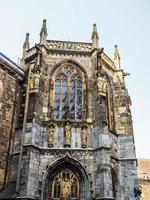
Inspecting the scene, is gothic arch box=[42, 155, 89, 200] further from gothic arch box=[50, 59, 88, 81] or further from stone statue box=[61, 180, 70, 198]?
gothic arch box=[50, 59, 88, 81]

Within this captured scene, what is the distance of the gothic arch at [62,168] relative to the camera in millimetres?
12617

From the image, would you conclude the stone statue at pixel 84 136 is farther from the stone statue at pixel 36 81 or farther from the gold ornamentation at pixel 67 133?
the stone statue at pixel 36 81

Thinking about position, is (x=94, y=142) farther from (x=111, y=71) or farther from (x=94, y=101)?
(x=111, y=71)

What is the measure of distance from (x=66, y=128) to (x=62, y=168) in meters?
1.93

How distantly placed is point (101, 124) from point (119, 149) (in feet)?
6.96

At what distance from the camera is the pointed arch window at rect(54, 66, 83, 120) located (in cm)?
1481

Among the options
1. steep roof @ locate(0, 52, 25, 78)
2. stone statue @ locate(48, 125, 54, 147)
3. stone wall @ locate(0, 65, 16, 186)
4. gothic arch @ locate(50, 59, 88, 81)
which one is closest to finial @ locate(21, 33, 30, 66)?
steep roof @ locate(0, 52, 25, 78)

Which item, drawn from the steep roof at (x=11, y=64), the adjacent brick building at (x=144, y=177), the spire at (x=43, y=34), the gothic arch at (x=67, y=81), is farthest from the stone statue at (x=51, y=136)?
the adjacent brick building at (x=144, y=177)

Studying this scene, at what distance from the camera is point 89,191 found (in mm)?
12539

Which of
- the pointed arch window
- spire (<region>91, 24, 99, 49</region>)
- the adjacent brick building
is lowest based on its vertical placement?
the adjacent brick building

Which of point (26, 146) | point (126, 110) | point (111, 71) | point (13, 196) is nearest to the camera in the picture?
point (13, 196)

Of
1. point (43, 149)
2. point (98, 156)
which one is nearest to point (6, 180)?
point (43, 149)

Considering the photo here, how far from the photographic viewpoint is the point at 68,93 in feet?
50.4

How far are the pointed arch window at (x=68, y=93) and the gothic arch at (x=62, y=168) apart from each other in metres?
2.35
